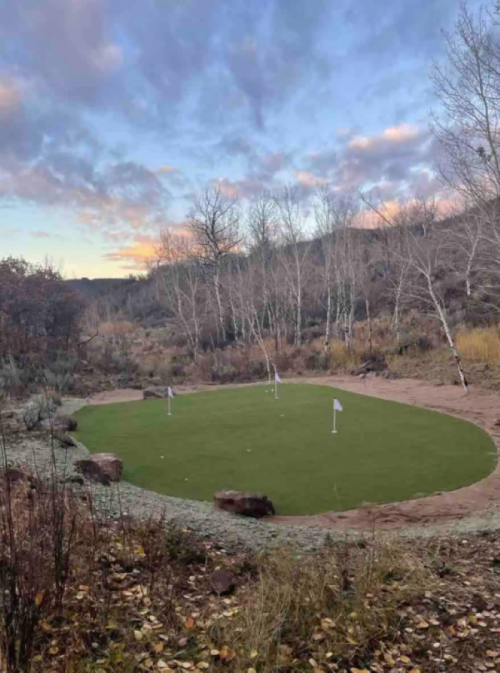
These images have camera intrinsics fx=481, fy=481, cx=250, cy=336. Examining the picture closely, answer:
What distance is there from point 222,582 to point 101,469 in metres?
3.47

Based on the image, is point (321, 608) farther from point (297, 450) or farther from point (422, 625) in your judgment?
point (297, 450)

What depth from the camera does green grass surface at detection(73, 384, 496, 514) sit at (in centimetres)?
643

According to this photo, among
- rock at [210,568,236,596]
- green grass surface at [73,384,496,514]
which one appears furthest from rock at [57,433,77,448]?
rock at [210,568,236,596]

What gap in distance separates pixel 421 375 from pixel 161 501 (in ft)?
39.0

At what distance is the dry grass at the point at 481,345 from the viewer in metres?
15.2

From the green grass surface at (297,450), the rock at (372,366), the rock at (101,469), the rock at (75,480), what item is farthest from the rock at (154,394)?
the rock at (75,480)

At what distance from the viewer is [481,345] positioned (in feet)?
51.4

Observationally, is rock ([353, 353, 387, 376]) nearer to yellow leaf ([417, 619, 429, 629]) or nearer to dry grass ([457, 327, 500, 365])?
dry grass ([457, 327, 500, 365])

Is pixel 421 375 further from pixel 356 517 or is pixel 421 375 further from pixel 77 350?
pixel 77 350

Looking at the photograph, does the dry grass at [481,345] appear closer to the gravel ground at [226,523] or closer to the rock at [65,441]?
the gravel ground at [226,523]

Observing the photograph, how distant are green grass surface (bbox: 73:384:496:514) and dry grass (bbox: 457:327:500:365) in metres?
5.04

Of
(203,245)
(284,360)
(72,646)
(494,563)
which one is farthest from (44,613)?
(203,245)

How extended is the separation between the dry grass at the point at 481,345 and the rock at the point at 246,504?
11.7m

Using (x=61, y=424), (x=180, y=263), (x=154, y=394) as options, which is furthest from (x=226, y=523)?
(x=180, y=263)
